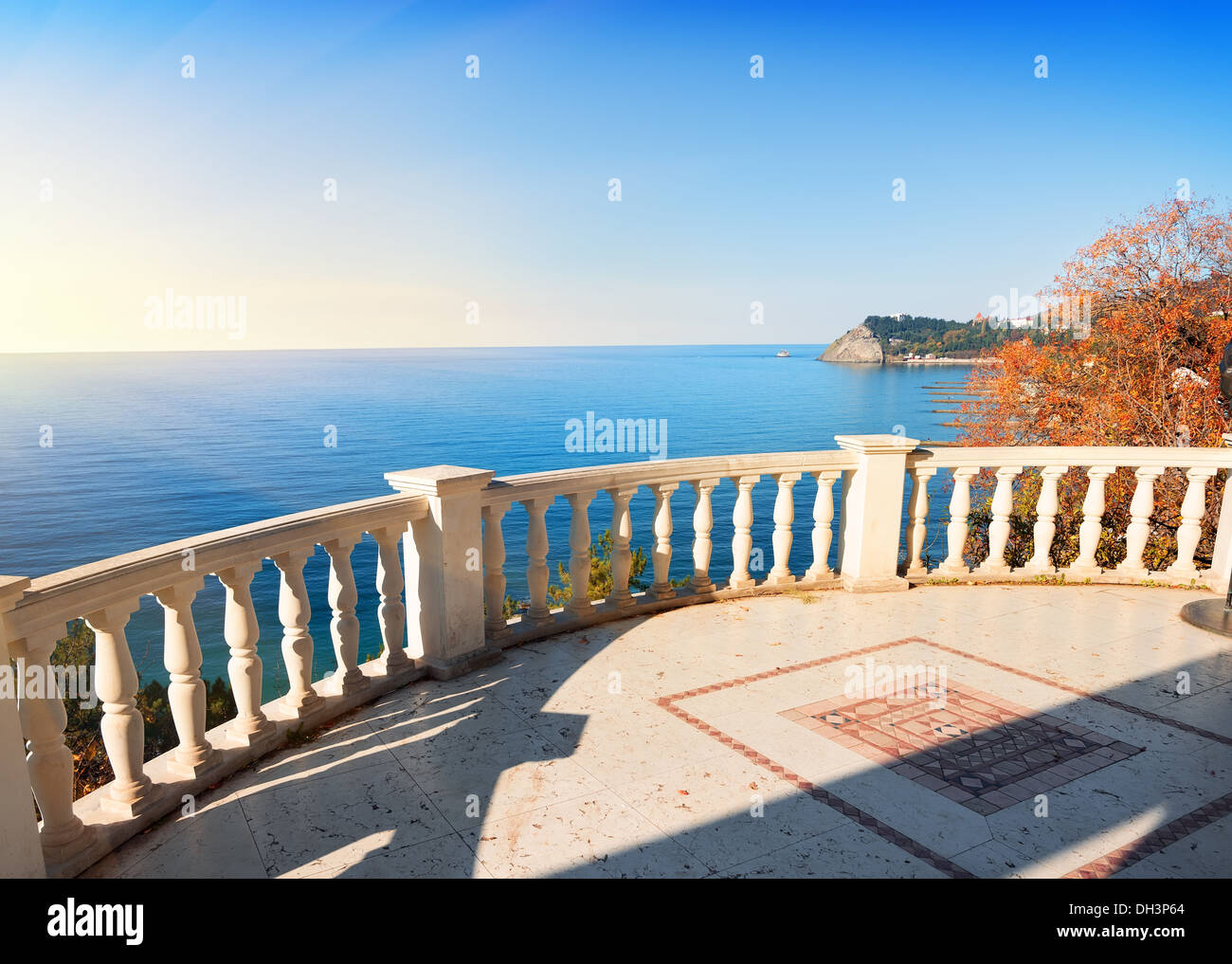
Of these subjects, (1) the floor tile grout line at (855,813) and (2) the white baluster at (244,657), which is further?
(2) the white baluster at (244,657)

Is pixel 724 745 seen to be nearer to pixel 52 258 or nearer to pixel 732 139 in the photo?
pixel 732 139

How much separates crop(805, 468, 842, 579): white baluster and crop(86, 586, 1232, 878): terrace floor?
1192mm

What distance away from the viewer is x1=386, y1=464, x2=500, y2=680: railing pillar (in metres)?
5.10

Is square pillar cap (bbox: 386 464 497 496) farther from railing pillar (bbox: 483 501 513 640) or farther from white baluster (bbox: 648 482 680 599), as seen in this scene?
white baluster (bbox: 648 482 680 599)

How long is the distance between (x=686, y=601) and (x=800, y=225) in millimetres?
116779

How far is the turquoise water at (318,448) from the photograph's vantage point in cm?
4144

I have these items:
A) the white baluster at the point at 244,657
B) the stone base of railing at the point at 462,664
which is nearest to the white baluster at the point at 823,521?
the stone base of railing at the point at 462,664

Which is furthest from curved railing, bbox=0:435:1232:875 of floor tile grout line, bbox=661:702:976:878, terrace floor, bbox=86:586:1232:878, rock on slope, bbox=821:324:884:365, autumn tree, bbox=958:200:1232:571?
rock on slope, bbox=821:324:884:365

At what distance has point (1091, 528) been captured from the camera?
7.68 meters

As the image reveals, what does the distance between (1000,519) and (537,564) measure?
4.93m

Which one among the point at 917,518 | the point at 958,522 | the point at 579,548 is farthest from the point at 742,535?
the point at 958,522

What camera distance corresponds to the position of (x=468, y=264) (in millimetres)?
112812

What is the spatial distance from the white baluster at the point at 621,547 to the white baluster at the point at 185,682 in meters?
3.21

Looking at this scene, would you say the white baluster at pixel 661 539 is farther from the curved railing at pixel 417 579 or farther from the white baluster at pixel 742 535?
the white baluster at pixel 742 535
